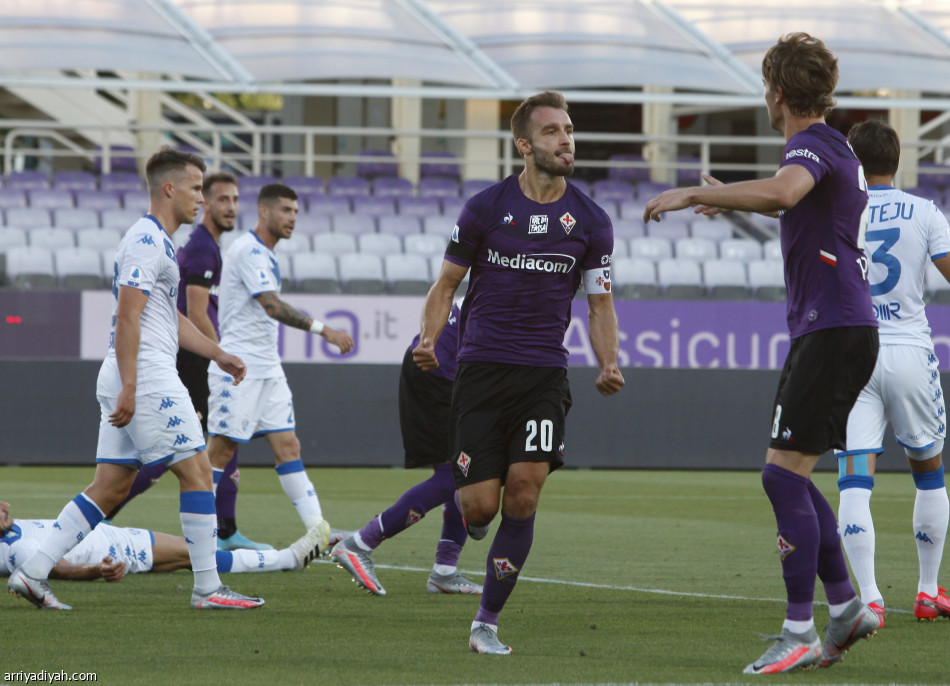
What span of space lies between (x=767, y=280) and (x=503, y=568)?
1396 cm

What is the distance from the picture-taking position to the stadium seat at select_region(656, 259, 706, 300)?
1786cm

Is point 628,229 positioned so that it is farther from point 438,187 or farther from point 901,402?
point 901,402

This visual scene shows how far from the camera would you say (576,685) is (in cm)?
443

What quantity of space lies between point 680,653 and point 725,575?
257 cm

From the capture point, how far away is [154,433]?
5.93 m

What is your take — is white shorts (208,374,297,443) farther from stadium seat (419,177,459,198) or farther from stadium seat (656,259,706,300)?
stadium seat (419,177,459,198)

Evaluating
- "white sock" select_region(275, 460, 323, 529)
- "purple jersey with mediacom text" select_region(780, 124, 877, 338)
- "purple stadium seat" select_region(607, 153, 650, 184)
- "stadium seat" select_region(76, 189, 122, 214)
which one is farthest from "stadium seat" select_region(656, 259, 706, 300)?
"purple jersey with mediacom text" select_region(780, 124, 877, 338)

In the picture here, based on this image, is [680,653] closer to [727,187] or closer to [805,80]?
[727,187]

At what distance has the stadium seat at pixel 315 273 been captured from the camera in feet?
55.8

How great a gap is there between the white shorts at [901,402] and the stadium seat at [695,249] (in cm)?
1384

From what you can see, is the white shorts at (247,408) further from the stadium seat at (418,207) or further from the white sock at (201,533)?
the stadium seat at (418,207)

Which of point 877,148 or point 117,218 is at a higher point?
point 117,218

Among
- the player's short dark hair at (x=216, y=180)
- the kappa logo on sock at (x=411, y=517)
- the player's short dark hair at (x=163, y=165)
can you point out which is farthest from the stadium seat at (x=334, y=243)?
the player's short dark hair at (x=163, y=165)

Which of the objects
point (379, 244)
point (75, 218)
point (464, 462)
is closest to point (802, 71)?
point (464, 462)
